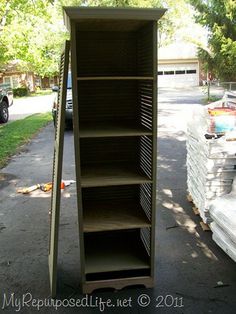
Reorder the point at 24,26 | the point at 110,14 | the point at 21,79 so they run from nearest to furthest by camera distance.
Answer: the point at 110,14, the point at 24,26, the point at 21,79

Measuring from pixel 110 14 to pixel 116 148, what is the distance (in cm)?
155

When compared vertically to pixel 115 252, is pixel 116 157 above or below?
above

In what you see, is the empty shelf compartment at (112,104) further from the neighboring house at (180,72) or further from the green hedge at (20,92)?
the neighboring house at (180,72)

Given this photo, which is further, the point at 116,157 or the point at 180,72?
the point at 180,72

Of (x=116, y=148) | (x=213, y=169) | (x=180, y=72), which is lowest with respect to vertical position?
(x=213, y=169)

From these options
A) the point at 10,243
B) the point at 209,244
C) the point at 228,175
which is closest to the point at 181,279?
the point at 209,244

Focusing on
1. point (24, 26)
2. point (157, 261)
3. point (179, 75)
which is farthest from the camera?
point (179, 75)

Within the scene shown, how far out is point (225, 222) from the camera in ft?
11.9

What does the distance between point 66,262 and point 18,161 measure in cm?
518

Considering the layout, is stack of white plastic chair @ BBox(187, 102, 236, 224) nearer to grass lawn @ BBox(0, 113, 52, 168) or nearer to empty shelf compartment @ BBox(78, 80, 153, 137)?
empty shelf compartment @ BBox(78, 80, 153, 137)

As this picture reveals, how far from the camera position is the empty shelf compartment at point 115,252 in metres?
3.42

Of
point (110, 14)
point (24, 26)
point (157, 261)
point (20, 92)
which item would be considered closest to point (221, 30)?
point (24, 26)

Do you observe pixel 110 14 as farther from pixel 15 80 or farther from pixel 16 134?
pixel 15 80

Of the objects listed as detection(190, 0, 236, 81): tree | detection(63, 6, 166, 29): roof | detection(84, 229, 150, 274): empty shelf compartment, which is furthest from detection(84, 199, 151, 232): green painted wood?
detection(190, 0, 236, 81): tree
